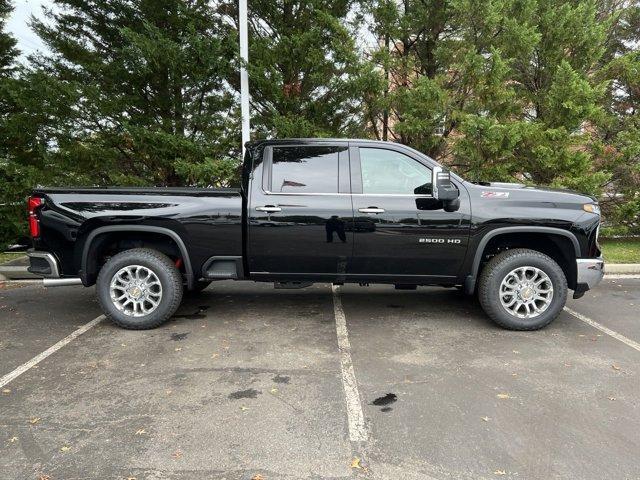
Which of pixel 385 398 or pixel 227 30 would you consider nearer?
pixel 385 398

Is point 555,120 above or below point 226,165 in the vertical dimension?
above

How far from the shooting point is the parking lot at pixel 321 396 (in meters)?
2.77

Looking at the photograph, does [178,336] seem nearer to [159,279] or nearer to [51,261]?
[159,279]

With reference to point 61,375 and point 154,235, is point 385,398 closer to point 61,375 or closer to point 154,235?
point 61,375

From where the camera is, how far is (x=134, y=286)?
4.96 meters

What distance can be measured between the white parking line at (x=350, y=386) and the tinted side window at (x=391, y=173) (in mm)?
1457

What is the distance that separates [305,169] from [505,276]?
2.31m

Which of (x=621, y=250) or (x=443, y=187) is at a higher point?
(x=443, y=187)

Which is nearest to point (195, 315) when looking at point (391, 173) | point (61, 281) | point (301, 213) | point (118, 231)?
point (118, 231)

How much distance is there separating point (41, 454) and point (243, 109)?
650 cm

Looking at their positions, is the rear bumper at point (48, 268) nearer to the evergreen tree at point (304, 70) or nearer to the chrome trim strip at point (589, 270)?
the evergreen tree at point (304, 70)

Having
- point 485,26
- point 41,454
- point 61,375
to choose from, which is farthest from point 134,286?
point 485,26

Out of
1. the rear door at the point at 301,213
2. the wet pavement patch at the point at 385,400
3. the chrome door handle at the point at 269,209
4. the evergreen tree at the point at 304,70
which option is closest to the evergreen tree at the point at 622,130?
the evergreen tree at the point at 304,70

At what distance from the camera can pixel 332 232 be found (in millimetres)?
4875
